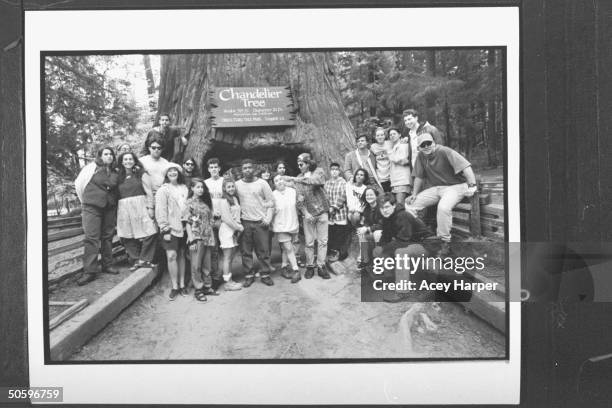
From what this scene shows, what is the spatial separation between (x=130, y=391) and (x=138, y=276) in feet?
2.57

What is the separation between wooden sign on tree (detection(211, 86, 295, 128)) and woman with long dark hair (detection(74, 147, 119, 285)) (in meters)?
0.85

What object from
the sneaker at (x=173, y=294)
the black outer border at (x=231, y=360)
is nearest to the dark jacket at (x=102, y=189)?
the black outer border at (x=231, y=360)

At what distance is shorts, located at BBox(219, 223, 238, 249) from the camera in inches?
98.9

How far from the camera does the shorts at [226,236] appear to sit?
2512 millimetres

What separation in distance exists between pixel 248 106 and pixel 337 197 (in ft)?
3.08

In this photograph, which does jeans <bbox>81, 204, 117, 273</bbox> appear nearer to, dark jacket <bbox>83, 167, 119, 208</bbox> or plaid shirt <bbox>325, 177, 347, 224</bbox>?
dark jacket <bbox>83, 167, 119, 208</bbox>

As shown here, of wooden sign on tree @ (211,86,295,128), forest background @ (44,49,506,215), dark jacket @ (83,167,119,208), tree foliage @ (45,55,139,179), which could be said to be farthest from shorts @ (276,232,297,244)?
tree foliage @ (45,55,139,179)

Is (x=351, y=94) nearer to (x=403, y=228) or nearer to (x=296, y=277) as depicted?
(x=403, y=228)

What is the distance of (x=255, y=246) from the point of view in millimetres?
2539

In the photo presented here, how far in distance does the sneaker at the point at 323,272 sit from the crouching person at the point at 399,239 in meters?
0.38

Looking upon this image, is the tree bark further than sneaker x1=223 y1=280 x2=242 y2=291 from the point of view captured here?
No

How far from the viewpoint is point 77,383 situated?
232 cm

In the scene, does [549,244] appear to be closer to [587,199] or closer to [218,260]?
[587,199]

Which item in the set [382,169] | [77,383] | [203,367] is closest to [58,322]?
[77,383]
